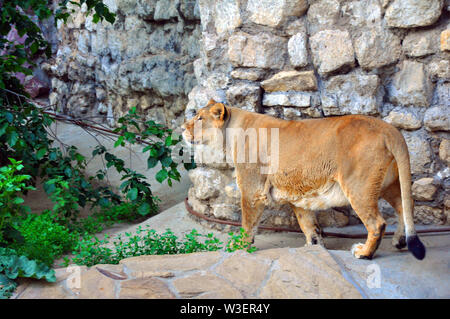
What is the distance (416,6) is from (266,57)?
1.37 m

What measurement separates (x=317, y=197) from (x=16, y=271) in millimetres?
2231

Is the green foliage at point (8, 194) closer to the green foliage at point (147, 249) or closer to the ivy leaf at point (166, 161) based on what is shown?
the green foliage at point (147, 249)

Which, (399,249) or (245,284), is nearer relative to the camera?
(245,284)

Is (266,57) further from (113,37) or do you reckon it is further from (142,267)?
(113,37)

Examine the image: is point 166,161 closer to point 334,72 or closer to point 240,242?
point 240,242

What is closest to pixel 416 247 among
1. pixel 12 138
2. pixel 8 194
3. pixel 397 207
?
pixel 397 207

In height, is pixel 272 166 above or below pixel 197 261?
above

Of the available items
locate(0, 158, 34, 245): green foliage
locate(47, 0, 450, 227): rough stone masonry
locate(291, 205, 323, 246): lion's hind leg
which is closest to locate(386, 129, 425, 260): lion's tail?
locate(47, 0, 450, 227): rough stone masonry

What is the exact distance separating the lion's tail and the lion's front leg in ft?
4.14

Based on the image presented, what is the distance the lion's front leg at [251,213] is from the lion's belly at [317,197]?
6.6 inches

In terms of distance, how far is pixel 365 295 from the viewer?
2.72m

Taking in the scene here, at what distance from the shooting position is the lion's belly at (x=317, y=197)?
11.9ft

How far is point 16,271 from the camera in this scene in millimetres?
2959
